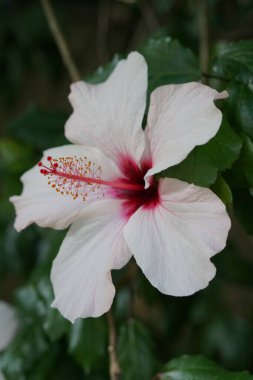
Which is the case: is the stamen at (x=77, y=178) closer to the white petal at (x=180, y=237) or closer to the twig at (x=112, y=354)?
the white petal at (x=180, y=237)

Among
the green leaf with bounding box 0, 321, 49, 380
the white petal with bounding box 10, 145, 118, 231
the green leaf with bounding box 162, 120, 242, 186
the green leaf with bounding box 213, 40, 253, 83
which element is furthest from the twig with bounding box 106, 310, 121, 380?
the green leaf with bounding box 213, 40, 253, 83

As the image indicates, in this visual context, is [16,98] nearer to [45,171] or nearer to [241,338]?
[241,338]

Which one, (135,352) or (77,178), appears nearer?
(77,178)

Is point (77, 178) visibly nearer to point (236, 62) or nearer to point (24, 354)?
point (236, 62)

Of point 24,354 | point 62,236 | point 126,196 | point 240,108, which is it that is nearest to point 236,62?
point 240,108

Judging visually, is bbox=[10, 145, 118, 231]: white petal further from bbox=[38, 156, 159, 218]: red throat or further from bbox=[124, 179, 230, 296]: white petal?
bbox=[124, 179, 230, 296]: white petal

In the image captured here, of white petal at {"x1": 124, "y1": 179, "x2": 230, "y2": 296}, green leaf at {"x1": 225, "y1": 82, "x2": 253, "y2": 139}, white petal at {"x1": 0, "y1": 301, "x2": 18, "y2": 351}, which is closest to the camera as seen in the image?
white petal at {"x1": 124, "y1": 179, "x2": 230, "y2": 296}
